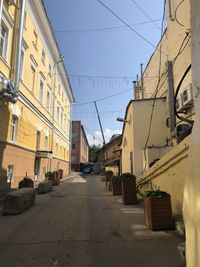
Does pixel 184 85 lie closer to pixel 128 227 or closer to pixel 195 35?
pixel 128 227

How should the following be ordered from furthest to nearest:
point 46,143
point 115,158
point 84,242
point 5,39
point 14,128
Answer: point 115,158 < point 46,143 < point 14,128 < point 5,39 < point 84,242

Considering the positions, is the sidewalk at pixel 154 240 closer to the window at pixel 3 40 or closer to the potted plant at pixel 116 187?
the potted plant at pixel 116 187

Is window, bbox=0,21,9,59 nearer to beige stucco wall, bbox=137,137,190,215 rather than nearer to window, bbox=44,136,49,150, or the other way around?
beige stucco wall, bbox=137,137,190,215

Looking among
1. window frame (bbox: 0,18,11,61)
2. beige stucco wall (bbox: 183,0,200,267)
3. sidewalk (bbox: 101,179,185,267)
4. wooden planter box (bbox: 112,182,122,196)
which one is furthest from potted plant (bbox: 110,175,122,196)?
beige stucco wall (bbox: 183,0,200,267)

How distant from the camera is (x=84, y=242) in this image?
490 centimetres

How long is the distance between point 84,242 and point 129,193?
4.84 metres

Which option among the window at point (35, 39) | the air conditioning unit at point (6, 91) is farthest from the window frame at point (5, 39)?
the window at point (35, 39)

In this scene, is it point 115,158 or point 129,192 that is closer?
point 129,192

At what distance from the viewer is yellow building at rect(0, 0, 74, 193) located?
1240 centimetres

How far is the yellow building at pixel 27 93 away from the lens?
1240 centimetres

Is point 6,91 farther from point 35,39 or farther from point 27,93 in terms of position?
point 35,39

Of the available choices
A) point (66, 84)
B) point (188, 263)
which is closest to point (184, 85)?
point (188, 263)

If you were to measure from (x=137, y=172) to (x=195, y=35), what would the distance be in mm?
11614

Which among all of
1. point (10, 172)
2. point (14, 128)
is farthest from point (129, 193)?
point (14, 128)
